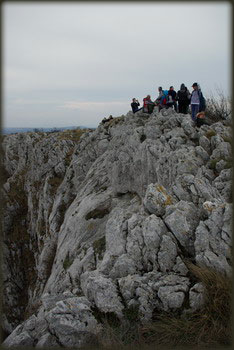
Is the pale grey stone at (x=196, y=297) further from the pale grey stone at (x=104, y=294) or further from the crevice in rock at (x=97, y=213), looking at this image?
the crevice in rock at (x=97, y=213)

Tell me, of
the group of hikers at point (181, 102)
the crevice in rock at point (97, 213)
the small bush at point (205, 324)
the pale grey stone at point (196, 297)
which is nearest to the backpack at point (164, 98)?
the group of hikers at point (181, 102)

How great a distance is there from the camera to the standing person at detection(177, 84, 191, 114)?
2268cm

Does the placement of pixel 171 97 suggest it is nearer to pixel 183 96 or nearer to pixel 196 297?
pixel 183 96

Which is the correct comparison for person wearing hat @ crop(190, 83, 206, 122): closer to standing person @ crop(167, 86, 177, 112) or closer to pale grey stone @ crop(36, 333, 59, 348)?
standing person @ crop(167, 86, 177, 112)

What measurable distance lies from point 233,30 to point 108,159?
19.7m

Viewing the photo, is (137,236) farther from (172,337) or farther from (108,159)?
(108,159)

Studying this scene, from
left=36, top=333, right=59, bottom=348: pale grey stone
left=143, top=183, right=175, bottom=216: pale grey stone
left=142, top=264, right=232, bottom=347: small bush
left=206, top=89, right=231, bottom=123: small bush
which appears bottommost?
left=36, top=333, right=59, bottom=348: pale grey stone

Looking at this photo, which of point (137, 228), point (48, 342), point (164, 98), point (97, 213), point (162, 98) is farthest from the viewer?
point (162, 98)

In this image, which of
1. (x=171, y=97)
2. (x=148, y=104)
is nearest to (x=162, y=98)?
(x=171, y=97)

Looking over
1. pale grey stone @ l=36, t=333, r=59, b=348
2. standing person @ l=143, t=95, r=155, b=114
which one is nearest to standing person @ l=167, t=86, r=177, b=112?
standing person @ l=143, t=95, r=155, b=114

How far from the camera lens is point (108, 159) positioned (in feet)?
85.6

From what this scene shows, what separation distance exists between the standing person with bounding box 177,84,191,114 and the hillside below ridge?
63.7 inches

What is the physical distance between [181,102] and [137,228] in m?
17.3

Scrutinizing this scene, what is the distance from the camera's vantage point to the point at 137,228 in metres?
10.6
